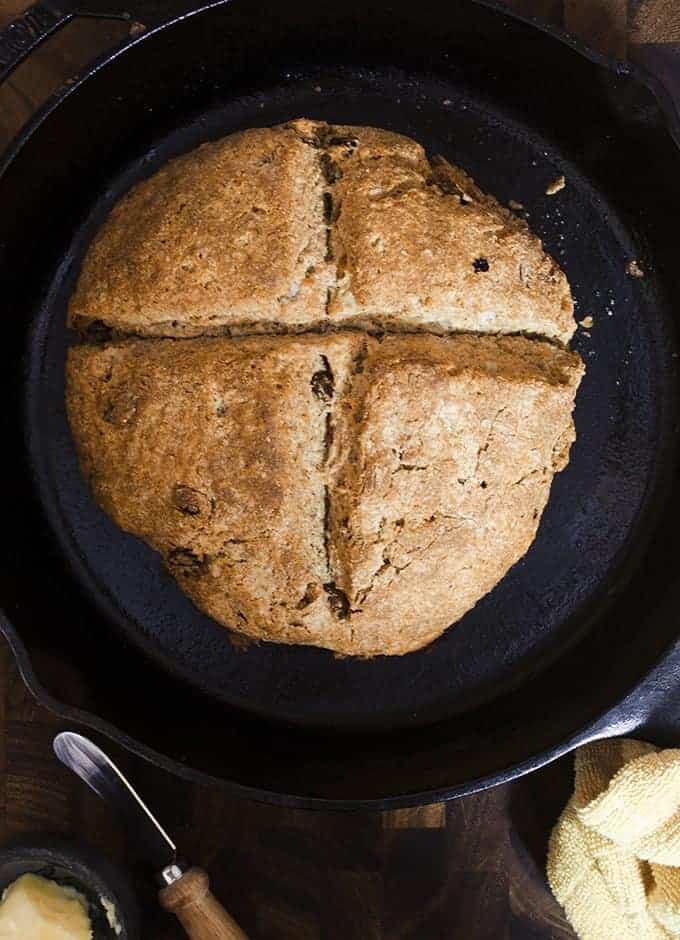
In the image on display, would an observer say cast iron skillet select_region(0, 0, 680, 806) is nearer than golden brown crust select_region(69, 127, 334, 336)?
No

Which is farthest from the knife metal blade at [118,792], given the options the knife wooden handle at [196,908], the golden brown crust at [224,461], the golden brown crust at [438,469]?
the golden brown crust at [438,469]

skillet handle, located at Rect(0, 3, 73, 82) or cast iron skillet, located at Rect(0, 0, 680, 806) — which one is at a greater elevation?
skillet handle, located at Rect(0, 3, 73, 82)

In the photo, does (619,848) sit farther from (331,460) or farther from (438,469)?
(331,460)

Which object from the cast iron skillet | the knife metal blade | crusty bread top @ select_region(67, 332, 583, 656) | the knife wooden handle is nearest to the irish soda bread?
crusty bread top @ select_region(67, 332, 583, 656)

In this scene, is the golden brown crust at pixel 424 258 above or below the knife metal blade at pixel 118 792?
above

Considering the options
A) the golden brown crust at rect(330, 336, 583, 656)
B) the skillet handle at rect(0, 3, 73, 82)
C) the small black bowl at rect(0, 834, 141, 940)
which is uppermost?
the skillet handle at rect(0, 3, 73, 82)

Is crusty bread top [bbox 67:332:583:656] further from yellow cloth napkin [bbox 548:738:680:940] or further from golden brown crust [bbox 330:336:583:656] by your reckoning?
yellow cloth napkin [bbox 548:738:680:940]

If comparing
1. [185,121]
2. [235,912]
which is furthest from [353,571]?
[185,121]

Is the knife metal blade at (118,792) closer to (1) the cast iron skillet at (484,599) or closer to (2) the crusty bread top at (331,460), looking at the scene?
(1) the cast iron skillet at (484,599)
